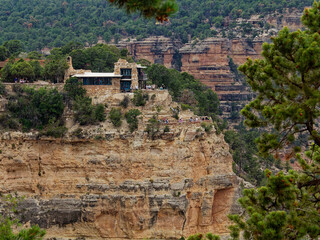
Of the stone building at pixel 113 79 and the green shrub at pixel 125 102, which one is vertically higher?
the stone building at pixel 113 79

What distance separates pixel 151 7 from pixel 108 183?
104ft

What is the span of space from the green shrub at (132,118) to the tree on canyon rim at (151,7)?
99.9 feet

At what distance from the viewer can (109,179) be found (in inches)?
1992

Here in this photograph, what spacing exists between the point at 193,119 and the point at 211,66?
45.6 metres

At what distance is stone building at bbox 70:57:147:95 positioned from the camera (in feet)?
173

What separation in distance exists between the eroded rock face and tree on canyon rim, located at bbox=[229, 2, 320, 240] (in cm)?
2527

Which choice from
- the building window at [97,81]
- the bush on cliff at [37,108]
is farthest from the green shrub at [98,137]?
the building window at [97,81]

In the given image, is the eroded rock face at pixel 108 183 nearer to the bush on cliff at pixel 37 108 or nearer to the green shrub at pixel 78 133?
the green shrub at pixel 78 133

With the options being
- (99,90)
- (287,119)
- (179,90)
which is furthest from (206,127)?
(287,119)

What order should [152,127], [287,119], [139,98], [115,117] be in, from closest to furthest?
[287,119] < [152,127] < [115,117] < [139,98]

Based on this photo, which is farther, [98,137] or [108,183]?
[108,183]

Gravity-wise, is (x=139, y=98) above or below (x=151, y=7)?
below

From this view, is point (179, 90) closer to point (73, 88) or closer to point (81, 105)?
point (73, 88)

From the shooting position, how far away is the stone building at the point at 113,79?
52.7m
